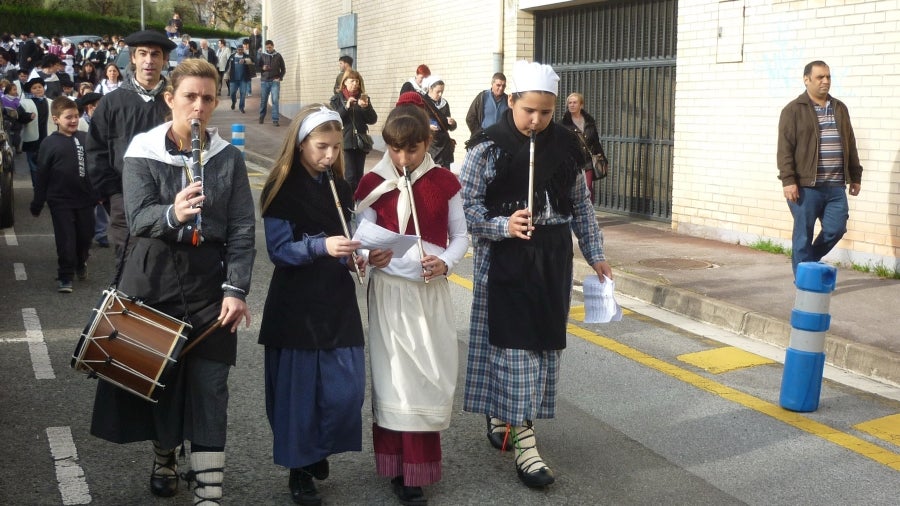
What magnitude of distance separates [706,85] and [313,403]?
8.92 meters

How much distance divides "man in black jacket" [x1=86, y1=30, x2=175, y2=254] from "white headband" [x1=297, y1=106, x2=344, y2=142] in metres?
2.25

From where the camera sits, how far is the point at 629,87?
1429 centimetres

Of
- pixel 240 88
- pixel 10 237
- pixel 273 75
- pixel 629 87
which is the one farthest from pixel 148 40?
pixel 240 88

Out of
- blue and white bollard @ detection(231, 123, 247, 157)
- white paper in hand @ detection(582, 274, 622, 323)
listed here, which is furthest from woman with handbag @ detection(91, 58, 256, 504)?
blue and white bollard @ detection(231, 123, 247, 157)

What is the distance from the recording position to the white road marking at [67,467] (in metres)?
4.82

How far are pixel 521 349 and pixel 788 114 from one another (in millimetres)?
4910

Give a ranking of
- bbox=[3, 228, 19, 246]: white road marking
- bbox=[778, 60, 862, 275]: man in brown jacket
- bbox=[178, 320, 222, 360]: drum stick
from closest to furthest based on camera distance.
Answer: bbox=[178, 320, 222, 360]: drum stick → bbox=[778, 60, 862, 275]: man in brown jacket → bbox=[3, 228, 19, 246]: white road marking

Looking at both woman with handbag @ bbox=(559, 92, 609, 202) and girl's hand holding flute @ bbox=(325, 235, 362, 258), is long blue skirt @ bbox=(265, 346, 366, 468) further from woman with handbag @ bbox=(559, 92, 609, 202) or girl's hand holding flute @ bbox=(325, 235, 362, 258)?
woman with handbag @ bbox=(559, 92, 609, 202)

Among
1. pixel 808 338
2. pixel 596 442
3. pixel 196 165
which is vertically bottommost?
pixel 596 442

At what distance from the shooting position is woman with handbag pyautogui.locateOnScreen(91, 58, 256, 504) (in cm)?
428

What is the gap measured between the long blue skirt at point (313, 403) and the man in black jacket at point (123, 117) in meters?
2.27

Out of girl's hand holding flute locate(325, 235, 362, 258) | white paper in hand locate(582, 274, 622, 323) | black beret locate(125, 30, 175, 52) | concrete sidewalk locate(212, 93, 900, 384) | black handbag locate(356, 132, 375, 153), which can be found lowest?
concrete sidewalk locate(212, 93, 900, 384)

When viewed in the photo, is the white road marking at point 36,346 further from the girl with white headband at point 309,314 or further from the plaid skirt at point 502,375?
the plaid skirt at point 502,375

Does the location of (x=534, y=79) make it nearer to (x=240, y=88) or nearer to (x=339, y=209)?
(x=339, y=209)
